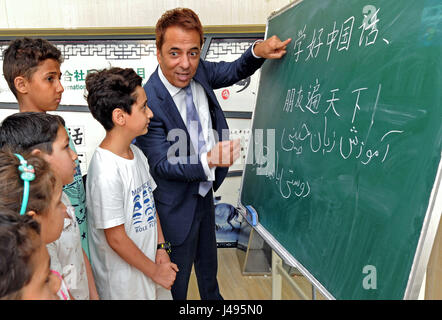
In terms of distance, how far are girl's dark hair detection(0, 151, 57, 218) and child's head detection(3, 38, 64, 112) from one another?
1.70 feet

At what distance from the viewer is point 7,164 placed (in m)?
0.75

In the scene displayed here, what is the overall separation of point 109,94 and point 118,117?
0.09m

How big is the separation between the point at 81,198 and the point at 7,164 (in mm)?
601

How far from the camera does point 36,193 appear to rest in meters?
0.78

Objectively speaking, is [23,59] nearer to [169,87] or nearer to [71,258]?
[169,87]

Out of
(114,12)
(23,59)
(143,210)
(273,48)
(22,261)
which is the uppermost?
(114,12)

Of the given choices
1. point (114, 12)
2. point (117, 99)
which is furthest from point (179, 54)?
point (114, 12)

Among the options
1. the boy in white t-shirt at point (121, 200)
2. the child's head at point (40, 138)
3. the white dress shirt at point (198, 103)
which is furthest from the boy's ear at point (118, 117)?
the white dress shirt at point (198, 103)

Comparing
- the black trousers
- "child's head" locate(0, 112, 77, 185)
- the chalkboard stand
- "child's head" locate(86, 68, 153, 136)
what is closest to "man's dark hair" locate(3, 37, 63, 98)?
"child's head" locate(86, 68, 153, 136)

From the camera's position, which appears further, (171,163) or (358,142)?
(171,163)

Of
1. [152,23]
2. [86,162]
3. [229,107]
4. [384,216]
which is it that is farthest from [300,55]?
[86,162]

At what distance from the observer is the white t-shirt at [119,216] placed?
1146mm

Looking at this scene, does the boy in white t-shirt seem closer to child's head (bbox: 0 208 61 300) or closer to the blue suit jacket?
the blue suit jacket
